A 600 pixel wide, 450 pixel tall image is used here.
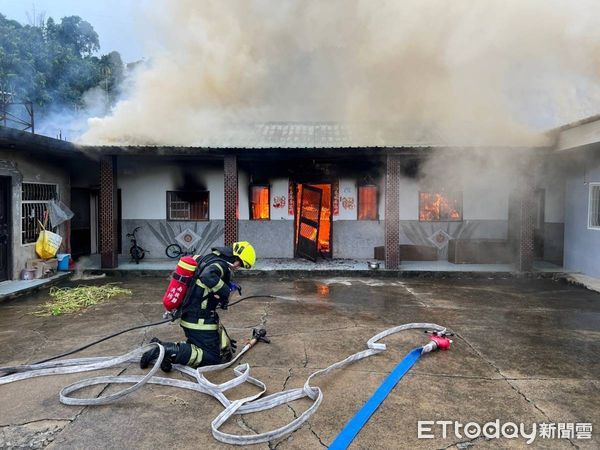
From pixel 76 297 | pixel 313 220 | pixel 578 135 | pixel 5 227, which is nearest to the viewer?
pixel 76 297

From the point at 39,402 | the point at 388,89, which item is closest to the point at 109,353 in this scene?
the point at 39,402

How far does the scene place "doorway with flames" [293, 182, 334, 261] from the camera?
12078mm

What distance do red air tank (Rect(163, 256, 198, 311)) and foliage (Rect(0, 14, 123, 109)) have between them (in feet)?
68.9

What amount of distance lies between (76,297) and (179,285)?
16.1ft

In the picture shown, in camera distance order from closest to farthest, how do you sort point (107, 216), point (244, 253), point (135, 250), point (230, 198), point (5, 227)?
point (244, 253), point (5, 227), point (107, 216), point (230, 198), point (135, 250)

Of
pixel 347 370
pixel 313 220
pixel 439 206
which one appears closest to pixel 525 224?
pixel 439 206

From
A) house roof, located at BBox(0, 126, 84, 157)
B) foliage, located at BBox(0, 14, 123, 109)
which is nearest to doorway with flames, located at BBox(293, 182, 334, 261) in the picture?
house roof, located at BBox(0, 126, 84, 157)

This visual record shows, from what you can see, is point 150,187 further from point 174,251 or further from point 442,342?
point 442,342

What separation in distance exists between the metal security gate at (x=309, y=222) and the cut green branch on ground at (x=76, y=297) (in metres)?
5.31

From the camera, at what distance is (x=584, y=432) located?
10.8 feet

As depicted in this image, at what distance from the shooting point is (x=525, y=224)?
10445 millimetres

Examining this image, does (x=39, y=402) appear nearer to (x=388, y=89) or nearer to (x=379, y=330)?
(x=379, y=330)

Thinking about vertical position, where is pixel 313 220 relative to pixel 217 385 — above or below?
above

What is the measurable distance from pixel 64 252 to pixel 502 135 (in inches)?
485
